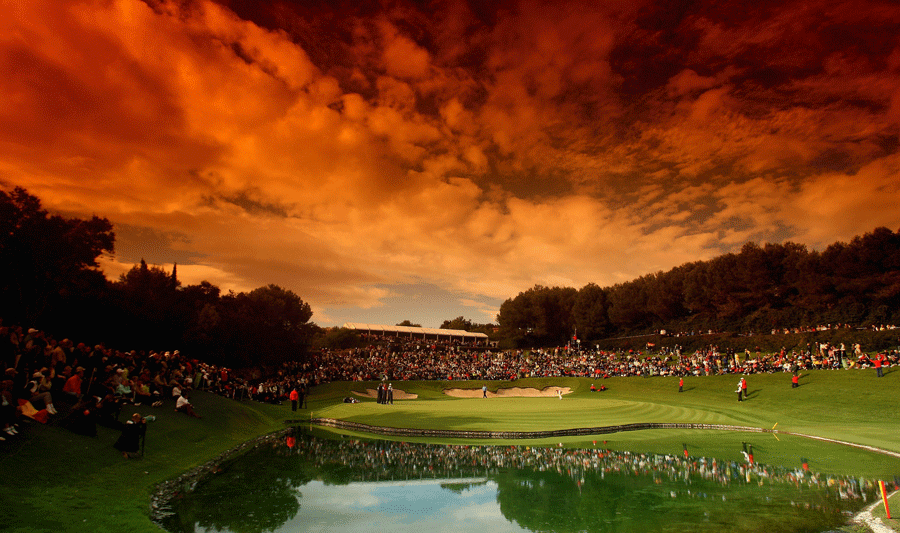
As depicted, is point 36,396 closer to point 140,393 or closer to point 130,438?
point 130,438

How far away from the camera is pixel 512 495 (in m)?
14.7

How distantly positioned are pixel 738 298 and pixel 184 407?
75615mm

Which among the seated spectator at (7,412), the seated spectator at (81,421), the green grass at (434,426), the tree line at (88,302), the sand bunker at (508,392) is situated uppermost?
the tree line at (88,302)

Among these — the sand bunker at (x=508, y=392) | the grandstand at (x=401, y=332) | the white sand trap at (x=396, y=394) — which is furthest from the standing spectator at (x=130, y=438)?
the grandstand at (x=401, y=332)

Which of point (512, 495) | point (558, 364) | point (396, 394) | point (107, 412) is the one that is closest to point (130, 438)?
point (107, 412)

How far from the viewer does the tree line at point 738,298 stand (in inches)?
2217

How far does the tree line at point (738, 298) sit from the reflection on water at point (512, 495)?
173 feet

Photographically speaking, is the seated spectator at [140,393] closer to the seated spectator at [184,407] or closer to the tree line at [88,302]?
the seated spectator at [184,407]

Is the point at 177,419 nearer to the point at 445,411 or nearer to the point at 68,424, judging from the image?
the point at 68,424

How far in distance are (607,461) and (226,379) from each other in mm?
31825

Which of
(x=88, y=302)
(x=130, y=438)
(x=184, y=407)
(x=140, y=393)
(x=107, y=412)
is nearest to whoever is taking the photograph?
(x=130, y=438)

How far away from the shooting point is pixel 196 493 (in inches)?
575

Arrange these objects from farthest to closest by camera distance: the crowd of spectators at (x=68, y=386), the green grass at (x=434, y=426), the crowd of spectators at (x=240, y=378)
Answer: the crowd of spectators at (x=240, y=378) → the crowd of spectators at (x=68, y=386) → the green grass at (x=434, y=426)

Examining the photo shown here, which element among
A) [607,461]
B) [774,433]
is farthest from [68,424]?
[774,433]
